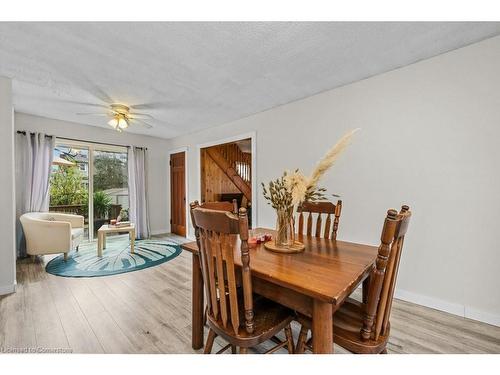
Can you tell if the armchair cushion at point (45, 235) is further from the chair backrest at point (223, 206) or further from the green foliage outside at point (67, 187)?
the chair backrest at point (223, 206)

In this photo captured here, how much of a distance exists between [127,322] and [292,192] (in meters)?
1.76

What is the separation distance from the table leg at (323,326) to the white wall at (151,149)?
16.5 ft

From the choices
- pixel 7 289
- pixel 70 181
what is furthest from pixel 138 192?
pixel 7 289

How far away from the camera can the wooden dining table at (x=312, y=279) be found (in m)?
0.91

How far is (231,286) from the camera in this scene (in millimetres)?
1019

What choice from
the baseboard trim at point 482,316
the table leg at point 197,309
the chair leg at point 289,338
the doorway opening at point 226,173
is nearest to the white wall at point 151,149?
the doorway opening at point 226,173

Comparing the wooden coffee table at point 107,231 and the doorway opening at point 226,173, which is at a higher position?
the doorway opening at point 226,173

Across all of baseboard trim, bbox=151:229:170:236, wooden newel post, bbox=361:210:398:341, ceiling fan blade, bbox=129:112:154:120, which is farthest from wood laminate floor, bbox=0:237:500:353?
baseboard trim, bbox=151:229:170:236

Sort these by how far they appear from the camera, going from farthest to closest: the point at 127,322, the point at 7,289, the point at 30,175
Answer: the point at 30,175 → the point at 7,289 → the point at 127,322

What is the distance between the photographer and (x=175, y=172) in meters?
5.33

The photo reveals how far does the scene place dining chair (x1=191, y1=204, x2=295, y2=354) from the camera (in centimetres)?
97

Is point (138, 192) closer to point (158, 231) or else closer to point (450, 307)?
point (158, 231)

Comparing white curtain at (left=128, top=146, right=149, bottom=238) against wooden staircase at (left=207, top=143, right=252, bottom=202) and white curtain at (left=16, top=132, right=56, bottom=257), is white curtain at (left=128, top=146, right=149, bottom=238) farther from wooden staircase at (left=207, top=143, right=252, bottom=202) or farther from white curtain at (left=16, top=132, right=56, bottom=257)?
wooden staircase at (left=207, top=143, right=252, bottom=202)

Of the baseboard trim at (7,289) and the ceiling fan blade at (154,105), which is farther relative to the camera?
the ceiling fan blade at (154,105)
